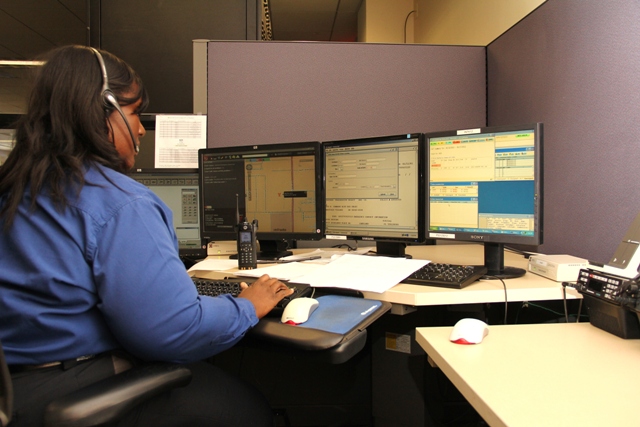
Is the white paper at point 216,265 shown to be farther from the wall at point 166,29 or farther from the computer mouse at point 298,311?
the wall at point 166,29

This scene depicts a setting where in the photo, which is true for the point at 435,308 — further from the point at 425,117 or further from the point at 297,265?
the point at 425,117

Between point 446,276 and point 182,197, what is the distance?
1056 millimetres

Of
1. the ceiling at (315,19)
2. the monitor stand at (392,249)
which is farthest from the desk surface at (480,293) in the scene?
the ceiling at (315,19)

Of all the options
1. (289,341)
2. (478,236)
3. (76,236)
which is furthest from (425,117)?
(76,236)

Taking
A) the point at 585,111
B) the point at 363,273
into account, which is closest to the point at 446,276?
the point at 363,273

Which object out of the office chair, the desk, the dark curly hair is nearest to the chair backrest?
the office chair

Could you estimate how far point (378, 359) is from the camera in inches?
56.8

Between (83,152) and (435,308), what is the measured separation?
1053 millimetres

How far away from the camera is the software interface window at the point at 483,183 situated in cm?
113

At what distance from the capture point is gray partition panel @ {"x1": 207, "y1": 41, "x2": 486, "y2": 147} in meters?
1.84

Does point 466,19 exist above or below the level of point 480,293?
above

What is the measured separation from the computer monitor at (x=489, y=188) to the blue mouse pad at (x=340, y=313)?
37cm

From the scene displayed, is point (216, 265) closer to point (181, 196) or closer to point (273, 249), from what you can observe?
point (273, 249)

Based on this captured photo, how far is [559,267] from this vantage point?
108cm
